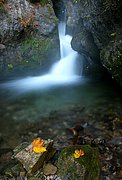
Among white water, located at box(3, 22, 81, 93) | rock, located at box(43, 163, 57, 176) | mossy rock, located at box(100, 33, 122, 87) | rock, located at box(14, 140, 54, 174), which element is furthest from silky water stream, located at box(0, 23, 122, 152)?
rock, located at box(43, 163, 57, 176)

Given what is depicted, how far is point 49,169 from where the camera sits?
3.92 metres

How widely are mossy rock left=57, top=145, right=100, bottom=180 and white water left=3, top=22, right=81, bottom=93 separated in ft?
17.1

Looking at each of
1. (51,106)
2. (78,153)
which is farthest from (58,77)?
(78,153)

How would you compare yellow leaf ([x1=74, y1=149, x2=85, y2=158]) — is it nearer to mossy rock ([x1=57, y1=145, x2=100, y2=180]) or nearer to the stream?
mossy rock ([x1=57, y1=145, x2=100, y2=180])

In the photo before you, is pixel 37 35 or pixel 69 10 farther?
pixel 69 10

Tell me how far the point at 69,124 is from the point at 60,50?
18.6 ft

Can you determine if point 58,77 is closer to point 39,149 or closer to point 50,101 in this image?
point 50,101

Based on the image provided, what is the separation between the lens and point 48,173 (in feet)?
12.7

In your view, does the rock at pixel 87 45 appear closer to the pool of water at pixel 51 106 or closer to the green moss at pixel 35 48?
the pool of water at pixel 51 106

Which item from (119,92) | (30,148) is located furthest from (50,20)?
(30,148)

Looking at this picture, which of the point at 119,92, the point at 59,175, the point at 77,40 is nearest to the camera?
the point at 59,175

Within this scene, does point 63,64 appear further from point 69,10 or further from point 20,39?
point 69,10

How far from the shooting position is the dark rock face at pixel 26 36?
949 cm

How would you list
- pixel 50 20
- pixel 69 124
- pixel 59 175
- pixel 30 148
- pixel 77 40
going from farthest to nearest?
pixel 50 20
pixel 77 40
pixel 69 124
pixel 30 148
pixel 59 175
